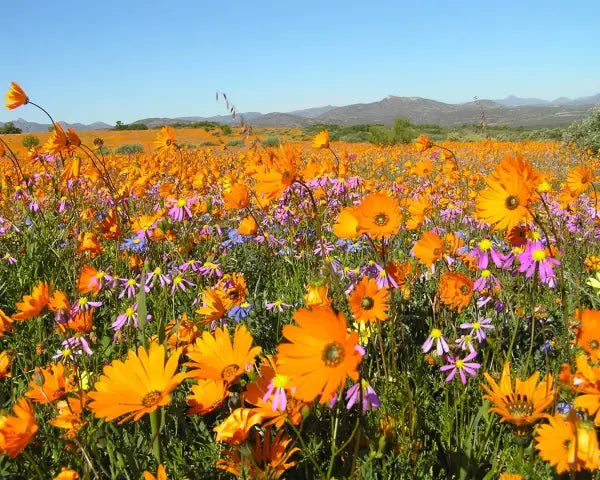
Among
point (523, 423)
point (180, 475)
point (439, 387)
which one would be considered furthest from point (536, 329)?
point (180, 475)

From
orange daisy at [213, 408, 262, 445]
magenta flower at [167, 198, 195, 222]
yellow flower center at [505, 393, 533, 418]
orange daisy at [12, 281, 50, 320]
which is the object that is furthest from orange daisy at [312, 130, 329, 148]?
orange daisy at [213, 408, 262, 445]

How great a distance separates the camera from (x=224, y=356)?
1.25 metres

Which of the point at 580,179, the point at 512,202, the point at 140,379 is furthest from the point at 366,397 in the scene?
the point at 580,179

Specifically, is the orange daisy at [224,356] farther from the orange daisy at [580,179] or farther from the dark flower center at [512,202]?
the orange daisy at [580,179]

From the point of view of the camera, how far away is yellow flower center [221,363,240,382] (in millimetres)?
1160

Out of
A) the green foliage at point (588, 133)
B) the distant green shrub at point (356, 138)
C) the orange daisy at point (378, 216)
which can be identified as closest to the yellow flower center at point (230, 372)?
the orange daisy at point (378, 216)

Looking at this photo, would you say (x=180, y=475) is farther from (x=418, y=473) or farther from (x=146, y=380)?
(x=418, y=473)

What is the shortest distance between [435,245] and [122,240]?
2.82 m

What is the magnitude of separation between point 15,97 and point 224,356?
217 centimetres

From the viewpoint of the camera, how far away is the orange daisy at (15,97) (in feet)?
7.87

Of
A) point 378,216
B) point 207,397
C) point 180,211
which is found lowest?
point 207,397

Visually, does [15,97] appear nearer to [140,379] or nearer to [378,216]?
[140,379]

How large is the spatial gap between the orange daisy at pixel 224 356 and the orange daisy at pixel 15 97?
81.8 inches

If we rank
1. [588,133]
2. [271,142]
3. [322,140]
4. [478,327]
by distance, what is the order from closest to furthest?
[478,327] < [322,140] < [588,133] < [271,142]
